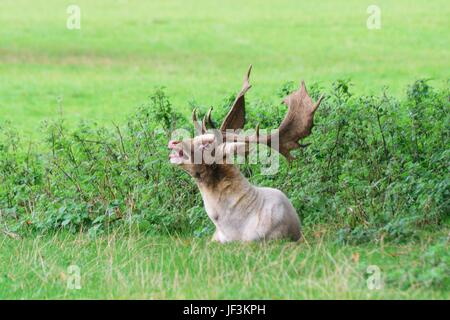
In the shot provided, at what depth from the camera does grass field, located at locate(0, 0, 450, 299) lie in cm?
865

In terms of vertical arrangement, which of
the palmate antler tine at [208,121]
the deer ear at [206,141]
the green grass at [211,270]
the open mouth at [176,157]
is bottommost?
the green grass at [211,270]

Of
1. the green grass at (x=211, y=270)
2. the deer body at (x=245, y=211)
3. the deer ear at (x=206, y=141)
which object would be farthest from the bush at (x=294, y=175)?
the deer ear at (x=206, y=141)

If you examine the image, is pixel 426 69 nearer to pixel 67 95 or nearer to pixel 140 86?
pixel 140 86

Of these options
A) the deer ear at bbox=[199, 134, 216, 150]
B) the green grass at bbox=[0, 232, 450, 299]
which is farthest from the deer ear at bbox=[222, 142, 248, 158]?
the green grass at bbox=[0, 232, 450, 299]

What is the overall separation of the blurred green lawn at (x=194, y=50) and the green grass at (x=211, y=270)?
11.4 m

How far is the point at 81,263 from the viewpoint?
31.8ft

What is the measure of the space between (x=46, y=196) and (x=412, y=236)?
188 inches

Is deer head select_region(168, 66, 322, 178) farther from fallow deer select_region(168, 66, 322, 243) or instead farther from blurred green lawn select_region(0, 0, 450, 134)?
blurred green lawn select_region(0, 0, 450, 134)

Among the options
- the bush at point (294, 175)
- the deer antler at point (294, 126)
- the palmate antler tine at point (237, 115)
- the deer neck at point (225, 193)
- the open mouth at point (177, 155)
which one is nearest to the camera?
the open mouth at point (177, 155)

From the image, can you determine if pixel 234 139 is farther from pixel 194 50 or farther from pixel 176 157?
pixel 194 50

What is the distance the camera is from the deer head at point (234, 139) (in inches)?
394

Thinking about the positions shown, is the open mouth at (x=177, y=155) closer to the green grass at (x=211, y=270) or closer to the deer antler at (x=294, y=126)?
the deer antler at (x=294, y=126)
